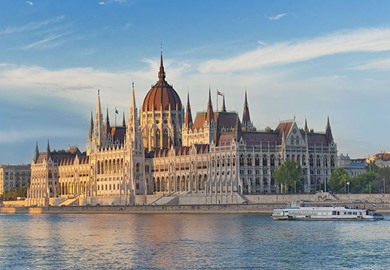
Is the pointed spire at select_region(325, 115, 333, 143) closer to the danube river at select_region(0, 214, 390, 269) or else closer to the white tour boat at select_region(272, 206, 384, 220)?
the white tour boat at select_region(272, 206, 384, 220)

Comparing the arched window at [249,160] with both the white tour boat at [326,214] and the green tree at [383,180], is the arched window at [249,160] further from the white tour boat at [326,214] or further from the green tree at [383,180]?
the white tour boat at [326,214]

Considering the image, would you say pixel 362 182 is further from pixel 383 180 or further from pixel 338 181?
pixel 383 180

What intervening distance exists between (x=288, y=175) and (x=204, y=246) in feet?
283

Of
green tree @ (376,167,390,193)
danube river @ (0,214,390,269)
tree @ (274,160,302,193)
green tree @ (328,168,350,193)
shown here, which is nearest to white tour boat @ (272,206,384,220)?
danube river @ (0,214,390,269)

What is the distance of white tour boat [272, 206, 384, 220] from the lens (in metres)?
136

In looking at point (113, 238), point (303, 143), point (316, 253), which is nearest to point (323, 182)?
point (303, 143)

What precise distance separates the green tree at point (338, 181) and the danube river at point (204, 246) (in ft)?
152

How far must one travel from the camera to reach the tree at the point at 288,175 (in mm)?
177625

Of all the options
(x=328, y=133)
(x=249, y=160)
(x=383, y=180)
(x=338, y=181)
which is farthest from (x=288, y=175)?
(x=328, y=133)

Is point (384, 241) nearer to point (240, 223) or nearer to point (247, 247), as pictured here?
point (247, 247)

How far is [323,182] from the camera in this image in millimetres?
190750

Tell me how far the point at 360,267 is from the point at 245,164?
108396 millimetres

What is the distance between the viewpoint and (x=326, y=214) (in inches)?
5463

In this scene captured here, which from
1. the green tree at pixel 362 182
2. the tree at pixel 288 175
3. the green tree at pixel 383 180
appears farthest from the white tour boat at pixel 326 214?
the green tree at pixel 383 180
